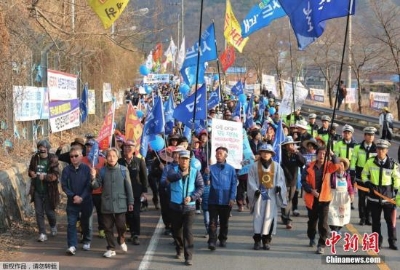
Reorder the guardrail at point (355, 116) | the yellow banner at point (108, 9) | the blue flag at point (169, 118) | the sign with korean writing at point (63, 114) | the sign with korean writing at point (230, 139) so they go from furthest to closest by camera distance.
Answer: the guardrail at point (355, 116) < the blue flag at point (169, 118) < the sign with korean writing at point (63, 114) < the yellow banner at point (108, 9) < the sign with korean writing at point (230, 139)

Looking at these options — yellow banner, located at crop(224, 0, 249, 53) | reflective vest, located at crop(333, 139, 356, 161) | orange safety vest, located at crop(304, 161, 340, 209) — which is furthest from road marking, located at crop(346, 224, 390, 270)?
yellow banner, located at crop(224, 0, 249, 53)

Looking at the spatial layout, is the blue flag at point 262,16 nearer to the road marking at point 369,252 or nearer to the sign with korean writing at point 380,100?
the road marking at point 369,252

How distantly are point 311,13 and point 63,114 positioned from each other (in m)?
6.01

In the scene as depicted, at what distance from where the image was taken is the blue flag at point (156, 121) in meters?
9.66

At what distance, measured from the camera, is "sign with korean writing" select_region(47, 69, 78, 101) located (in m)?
11.6

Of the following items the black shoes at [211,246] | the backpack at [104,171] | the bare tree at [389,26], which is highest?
the bare tree at [389,26]

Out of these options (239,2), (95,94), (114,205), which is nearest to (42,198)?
(114,205)

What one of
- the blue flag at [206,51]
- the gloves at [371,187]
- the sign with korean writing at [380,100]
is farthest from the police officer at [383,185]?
the sign with korean writing at [380,100]

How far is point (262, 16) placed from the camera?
15.2 meters

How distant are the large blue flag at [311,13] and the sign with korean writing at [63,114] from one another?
5370mm

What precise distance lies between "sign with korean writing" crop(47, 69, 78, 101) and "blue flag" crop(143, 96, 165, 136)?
264 centimetres

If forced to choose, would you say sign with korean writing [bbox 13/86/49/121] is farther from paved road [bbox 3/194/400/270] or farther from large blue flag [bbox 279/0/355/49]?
large blue flag [bbox 279/0/355/49]

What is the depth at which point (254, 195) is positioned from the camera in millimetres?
8039

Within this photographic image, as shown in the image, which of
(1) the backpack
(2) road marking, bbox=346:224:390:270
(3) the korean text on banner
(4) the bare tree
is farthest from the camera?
(4) the bare tree
